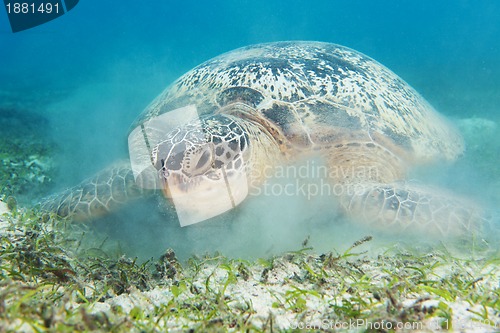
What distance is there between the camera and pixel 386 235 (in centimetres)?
237

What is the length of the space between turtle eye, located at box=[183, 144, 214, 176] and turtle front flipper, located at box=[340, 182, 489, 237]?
1.34 meters

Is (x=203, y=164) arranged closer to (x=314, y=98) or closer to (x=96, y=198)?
(x=96, y=198)

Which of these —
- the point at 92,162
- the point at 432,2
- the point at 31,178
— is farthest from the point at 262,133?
the point at 432,2

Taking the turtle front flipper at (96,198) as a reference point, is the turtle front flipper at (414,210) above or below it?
below

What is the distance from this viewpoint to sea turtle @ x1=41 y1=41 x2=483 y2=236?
225 centimetres

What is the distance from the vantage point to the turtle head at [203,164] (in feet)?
6.98

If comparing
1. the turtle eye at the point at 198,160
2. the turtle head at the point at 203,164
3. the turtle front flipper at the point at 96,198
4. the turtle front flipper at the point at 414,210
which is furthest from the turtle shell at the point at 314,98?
the turtle front flipper at the point at 96,198

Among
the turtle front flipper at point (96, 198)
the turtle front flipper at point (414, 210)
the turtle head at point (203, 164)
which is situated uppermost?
the turtle head at point (203, 164)

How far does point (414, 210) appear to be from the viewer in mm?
2377

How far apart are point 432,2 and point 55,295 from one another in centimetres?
7888

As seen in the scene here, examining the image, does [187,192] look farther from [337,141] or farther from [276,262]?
[337,141]

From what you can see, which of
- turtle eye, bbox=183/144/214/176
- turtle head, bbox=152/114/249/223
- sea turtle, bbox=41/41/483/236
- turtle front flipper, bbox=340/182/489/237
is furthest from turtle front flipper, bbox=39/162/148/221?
turtle front flipper, bbox=340/182/489/237

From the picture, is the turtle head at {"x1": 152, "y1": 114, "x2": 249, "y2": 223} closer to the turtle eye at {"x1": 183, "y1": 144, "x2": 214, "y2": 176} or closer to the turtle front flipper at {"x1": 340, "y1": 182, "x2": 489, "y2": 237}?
the turtle eye at {"x1": 183, "y1": 144, "x2": 214, "y2": 176}

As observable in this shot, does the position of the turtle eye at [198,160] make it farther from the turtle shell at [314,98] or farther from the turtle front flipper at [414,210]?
the turtle front flipper at [414,210]
